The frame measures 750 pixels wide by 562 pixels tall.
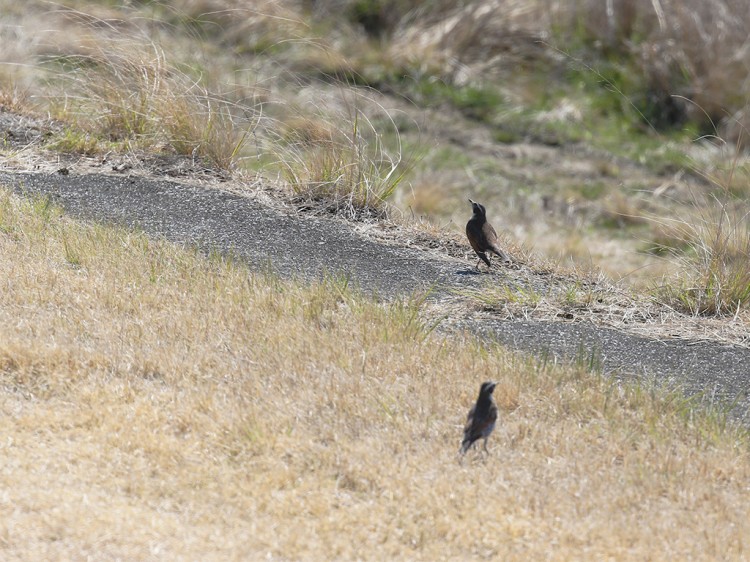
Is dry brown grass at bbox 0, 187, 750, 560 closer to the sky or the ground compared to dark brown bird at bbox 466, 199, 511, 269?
closer to the ground

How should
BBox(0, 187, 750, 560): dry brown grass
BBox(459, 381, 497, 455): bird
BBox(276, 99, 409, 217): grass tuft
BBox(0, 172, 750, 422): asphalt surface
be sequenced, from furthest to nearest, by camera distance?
BBox(276, 99, 409, 217): grass tuft, BBox(0, 172, 750, 422): asphalt surface, BBox(459, 381, 497, 455): bird, BBox(0, 187, 750, 560): dry brown grass

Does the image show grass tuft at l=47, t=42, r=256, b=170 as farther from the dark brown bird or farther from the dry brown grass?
the dry brown grass

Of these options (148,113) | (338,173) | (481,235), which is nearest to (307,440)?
(481,235)

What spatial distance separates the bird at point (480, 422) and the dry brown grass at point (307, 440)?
0.29ft

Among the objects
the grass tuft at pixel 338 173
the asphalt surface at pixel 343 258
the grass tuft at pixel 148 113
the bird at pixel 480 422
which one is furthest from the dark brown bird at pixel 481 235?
the bird at pixel 480 422

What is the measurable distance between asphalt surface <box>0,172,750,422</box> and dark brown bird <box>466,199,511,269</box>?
199mm

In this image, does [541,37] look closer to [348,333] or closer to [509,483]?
[348,333]

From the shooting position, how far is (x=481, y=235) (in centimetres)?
706

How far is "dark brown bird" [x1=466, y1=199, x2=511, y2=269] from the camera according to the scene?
7035 mm

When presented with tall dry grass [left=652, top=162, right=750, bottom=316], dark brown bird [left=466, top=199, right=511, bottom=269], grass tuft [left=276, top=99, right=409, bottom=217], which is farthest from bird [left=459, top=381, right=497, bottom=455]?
grass tuft [left=276, top=99, right=409, bottom=217]

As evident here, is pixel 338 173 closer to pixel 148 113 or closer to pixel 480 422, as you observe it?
pixel 148 113

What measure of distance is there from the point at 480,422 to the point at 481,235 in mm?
2544

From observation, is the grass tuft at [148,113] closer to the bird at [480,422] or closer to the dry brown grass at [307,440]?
the dry brown grass at [307,440]

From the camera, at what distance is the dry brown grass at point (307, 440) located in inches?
164
